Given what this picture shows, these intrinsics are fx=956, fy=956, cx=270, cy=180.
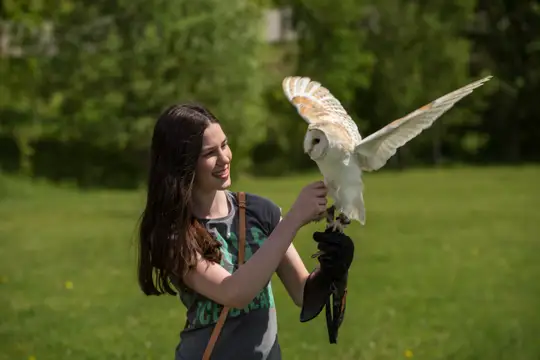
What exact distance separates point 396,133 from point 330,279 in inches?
21.4

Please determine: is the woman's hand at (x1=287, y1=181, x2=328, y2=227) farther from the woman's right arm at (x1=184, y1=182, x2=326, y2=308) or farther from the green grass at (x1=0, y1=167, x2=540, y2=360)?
the green grass at (x1=0, y1=167, x2=540, y2=360)

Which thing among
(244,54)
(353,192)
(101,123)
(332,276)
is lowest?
(101,123)

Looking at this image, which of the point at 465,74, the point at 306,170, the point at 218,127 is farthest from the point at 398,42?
the point at 218,127

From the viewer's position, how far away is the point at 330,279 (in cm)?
317

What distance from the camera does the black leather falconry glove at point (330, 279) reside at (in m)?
3.07

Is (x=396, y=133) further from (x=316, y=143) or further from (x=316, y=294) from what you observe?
(x=316, y=294)

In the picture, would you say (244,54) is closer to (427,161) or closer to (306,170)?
(306,170)

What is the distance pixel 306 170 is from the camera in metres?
36.8

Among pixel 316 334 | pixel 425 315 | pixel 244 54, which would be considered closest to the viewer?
pixel 316 334

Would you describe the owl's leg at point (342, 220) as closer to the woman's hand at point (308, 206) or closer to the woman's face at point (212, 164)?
the woman's hand at point (308, 206)

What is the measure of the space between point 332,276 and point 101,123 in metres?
24.2

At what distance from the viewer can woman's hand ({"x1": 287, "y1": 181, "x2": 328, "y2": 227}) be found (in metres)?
2.84

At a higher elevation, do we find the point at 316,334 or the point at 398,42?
the point at 316,334

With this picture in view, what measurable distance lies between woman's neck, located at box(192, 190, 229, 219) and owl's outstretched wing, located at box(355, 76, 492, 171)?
0.52 metres
